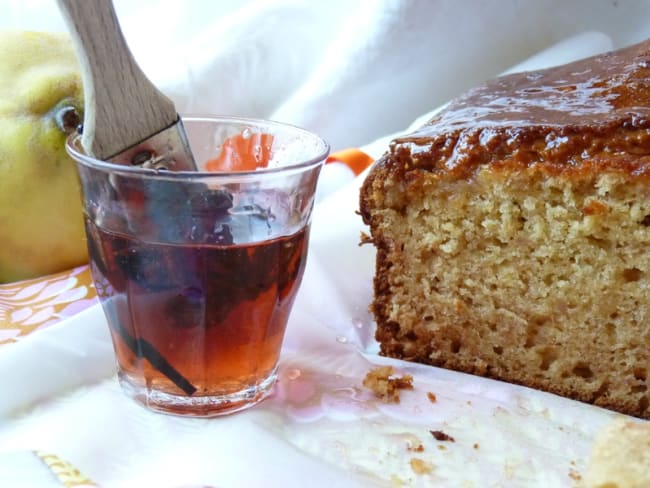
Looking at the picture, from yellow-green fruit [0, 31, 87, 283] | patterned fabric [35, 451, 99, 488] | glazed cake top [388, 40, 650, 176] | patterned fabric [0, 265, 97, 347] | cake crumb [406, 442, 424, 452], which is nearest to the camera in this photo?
patterned fabric [35, 451, 99, 488]

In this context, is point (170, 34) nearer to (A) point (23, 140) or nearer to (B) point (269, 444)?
(A) point (23, 140)

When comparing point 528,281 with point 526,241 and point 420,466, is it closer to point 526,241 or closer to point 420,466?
point 526,241

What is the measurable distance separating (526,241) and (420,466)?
1.52 ft

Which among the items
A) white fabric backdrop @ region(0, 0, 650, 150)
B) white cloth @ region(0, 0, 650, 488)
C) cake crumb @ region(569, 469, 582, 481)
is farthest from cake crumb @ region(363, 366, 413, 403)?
white fabric backdrop @ region(0, 0, 650, 150)

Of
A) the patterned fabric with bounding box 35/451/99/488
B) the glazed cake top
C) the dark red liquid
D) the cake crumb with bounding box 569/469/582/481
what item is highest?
the glazed cake top

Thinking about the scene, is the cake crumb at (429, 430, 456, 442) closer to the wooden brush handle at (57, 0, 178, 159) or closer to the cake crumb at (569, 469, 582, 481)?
the cake crumb at (569, 469, 582, 481)

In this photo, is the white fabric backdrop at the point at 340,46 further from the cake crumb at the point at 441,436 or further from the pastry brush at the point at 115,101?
the cake crumb at the point at 441,436

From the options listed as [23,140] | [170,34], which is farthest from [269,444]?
[170,34]

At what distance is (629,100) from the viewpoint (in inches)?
57.1

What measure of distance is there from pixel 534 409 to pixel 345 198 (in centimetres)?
82

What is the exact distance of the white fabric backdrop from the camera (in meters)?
2.72

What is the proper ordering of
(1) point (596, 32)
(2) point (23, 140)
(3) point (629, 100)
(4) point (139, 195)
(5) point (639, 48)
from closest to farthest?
1. (4) point (139, 195)
2. (3) point (629, 100)
3. (2) point (23, 140)
4. (5) point (639, 48)
5. (1) point (596, 32)

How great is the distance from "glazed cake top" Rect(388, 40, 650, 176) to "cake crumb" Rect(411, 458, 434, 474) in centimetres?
50

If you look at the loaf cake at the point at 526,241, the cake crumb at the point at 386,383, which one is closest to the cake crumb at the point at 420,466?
the cake crumb at the point at 386,383
